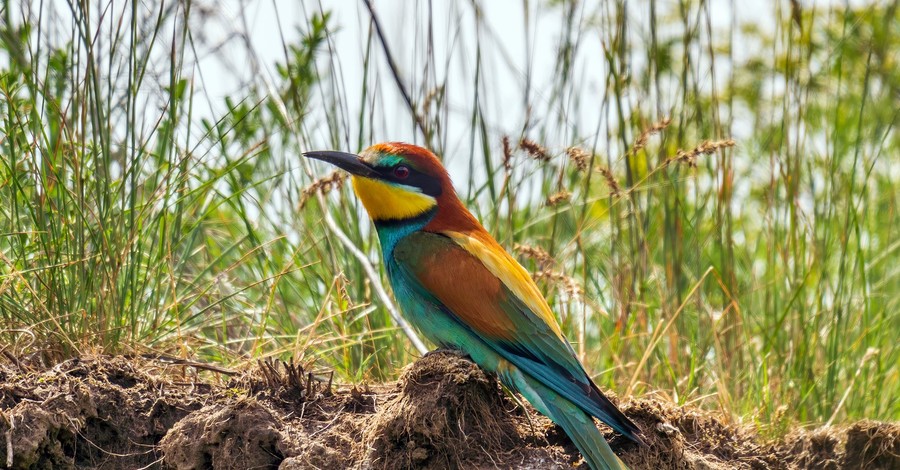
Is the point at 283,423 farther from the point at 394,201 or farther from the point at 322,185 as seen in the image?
the point at 394,201

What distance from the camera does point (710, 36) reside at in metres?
4.41

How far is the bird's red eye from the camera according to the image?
3971mm

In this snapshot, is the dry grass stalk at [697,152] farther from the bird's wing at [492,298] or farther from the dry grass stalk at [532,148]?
the bird's wing at [492,298]

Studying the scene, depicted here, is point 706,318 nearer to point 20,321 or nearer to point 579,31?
point 579,31

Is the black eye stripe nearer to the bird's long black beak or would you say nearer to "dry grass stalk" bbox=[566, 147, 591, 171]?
the bird's long black beak

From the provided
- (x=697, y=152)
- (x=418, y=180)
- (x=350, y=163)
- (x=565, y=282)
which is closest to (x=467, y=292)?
(x=565, y=282)

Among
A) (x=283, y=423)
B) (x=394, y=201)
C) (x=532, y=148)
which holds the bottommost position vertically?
(x=283, y=423)

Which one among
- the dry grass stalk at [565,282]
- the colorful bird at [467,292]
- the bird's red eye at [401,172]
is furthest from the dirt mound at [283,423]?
the bird's red eye at [401,172]

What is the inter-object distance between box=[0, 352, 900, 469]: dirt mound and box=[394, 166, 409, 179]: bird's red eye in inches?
35.3

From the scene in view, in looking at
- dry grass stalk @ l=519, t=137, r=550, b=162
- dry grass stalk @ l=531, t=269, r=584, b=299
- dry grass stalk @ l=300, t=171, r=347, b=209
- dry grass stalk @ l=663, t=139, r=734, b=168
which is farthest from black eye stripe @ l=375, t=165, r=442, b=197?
dry grass stalk @ l=663, t=139, r=734, b=168

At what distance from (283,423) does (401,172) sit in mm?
1166

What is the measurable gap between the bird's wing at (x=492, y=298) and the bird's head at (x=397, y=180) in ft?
0.55

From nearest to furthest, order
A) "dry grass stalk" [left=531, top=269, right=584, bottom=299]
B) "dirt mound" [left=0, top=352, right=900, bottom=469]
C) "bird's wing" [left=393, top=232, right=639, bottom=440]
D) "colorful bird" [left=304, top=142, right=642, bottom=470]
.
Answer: "dirt mound" [left=0, top=352, right=900, bottom=469] → "colorful bird" [left=304, top=142, right=642, bottom=470] → "bird's wing" [left=393, top=232, right=639, bottom=440] → "dry grass stalk" [left=531, top=269, right=584, bottom=299]

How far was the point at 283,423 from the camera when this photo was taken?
10.2 feet
